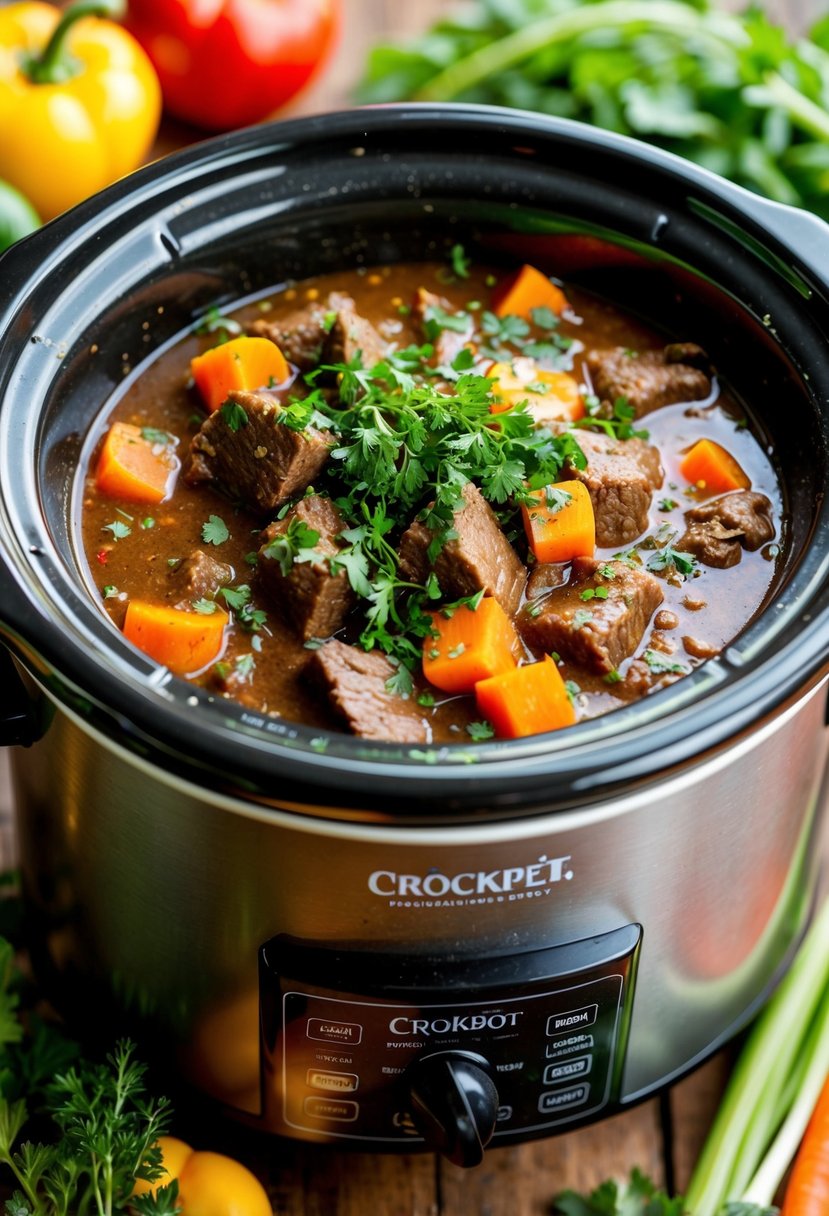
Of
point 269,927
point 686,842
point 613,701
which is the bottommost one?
point 269,927

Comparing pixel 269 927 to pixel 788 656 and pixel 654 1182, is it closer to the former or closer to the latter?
pixel 788 656

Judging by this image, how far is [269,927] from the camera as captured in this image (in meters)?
2.38

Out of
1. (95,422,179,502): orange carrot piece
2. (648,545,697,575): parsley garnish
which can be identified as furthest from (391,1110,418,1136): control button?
(95,422,179,502): orange carrot piece

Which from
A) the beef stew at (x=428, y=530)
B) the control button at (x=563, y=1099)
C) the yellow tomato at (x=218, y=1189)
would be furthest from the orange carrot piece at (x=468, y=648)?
the yellow tomato at (x=218, y=1189)

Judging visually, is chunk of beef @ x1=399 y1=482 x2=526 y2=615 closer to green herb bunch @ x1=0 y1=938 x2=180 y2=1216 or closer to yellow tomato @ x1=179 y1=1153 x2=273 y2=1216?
green herb bunch @ x1=0 y1=938 x2=180 y2=1216

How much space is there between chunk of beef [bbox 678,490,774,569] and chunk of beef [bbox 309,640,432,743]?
612 mm

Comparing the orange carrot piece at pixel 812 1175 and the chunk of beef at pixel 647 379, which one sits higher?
the chunk of beef at pixel 647 379

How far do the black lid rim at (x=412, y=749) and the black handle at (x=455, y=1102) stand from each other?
0.60m

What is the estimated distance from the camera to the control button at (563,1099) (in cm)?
260

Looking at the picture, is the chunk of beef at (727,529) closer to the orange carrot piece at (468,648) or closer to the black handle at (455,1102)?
the orange carrot piece at (468,648)

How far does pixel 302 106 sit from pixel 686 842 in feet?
9.73

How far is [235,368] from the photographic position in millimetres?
2912

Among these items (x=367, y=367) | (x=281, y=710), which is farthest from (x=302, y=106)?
(x=281, y=710)

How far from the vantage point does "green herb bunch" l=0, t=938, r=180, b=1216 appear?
8.32ft
